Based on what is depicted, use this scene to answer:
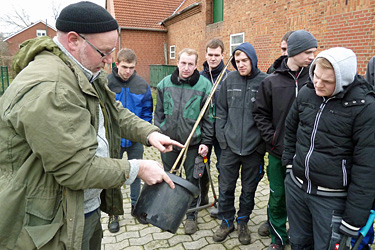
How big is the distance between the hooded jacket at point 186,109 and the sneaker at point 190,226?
0.99 m

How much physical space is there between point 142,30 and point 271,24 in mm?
11297

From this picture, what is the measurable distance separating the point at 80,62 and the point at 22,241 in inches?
39.6

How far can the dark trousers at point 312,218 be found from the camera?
2.09 metres

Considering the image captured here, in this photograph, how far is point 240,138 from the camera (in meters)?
3.14

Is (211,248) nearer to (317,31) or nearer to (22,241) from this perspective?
(22,241)

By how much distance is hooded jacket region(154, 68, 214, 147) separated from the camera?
3420 millimetres

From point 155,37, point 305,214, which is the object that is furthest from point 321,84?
point 155,37

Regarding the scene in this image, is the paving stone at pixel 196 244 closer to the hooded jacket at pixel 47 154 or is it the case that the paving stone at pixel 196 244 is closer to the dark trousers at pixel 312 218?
the dark trousers at pixel 312 218

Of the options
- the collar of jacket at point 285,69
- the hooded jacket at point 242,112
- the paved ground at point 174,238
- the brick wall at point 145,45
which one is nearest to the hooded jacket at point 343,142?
the collar of jacket at point 285,69

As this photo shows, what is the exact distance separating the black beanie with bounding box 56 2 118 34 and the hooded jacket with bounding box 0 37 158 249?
0.45 ft

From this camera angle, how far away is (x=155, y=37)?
18766 millimetres

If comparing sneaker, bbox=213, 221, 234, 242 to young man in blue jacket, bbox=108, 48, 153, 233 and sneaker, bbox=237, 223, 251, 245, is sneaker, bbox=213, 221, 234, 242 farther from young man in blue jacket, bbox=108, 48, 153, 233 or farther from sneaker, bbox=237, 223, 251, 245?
young man in blue jacket, bbox=108, 48, 153, 233

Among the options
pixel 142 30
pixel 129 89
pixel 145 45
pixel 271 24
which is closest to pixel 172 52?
pixel 145 45

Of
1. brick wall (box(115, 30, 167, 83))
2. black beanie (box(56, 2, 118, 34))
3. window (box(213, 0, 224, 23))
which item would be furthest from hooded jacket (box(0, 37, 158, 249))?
brick wall (box(115, 30, 167, 83))
